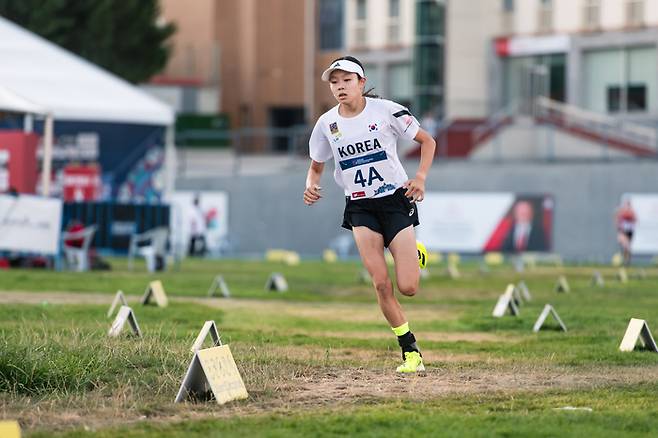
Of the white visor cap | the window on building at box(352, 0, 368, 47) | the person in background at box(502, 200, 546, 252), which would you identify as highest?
the window on building at box(352, 0, 368, 47)

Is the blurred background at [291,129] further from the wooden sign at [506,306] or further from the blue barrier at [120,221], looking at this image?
the wooden sign at [506,306]

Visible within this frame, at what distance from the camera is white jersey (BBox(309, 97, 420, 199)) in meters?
11.3

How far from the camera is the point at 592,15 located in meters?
53.7

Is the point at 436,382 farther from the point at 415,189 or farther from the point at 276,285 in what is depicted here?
the point at 276,285

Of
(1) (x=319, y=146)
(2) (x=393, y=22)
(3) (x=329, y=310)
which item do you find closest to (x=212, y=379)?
(1) (x=319, y=146)

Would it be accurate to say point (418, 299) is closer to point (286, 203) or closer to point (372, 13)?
point (286, 203)

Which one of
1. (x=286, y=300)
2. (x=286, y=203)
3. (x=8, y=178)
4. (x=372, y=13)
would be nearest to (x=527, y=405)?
(x=286, y=300)

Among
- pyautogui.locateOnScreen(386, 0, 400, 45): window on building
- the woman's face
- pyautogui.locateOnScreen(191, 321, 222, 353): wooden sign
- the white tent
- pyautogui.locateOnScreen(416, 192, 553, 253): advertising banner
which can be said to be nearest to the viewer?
pyautogui.locateOnScreen(191, 321, 222, 353): wooden sign

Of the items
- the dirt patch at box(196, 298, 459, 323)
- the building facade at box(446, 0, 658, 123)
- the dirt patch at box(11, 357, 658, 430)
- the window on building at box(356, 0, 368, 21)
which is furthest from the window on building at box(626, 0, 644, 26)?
the dirt patch at box(11, 357, 658, 430)

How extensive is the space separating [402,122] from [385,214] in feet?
2.37

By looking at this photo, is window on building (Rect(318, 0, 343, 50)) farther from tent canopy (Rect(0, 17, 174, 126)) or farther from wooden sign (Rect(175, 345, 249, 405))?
wooden sign (Rect(175, 345, 249, 405))

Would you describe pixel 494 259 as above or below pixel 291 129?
below

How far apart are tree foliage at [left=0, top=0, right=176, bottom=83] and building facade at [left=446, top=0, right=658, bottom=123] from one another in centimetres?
1167

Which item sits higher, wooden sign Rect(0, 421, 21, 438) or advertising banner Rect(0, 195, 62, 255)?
wooden sign Rect(0, 421, 21, 438)
